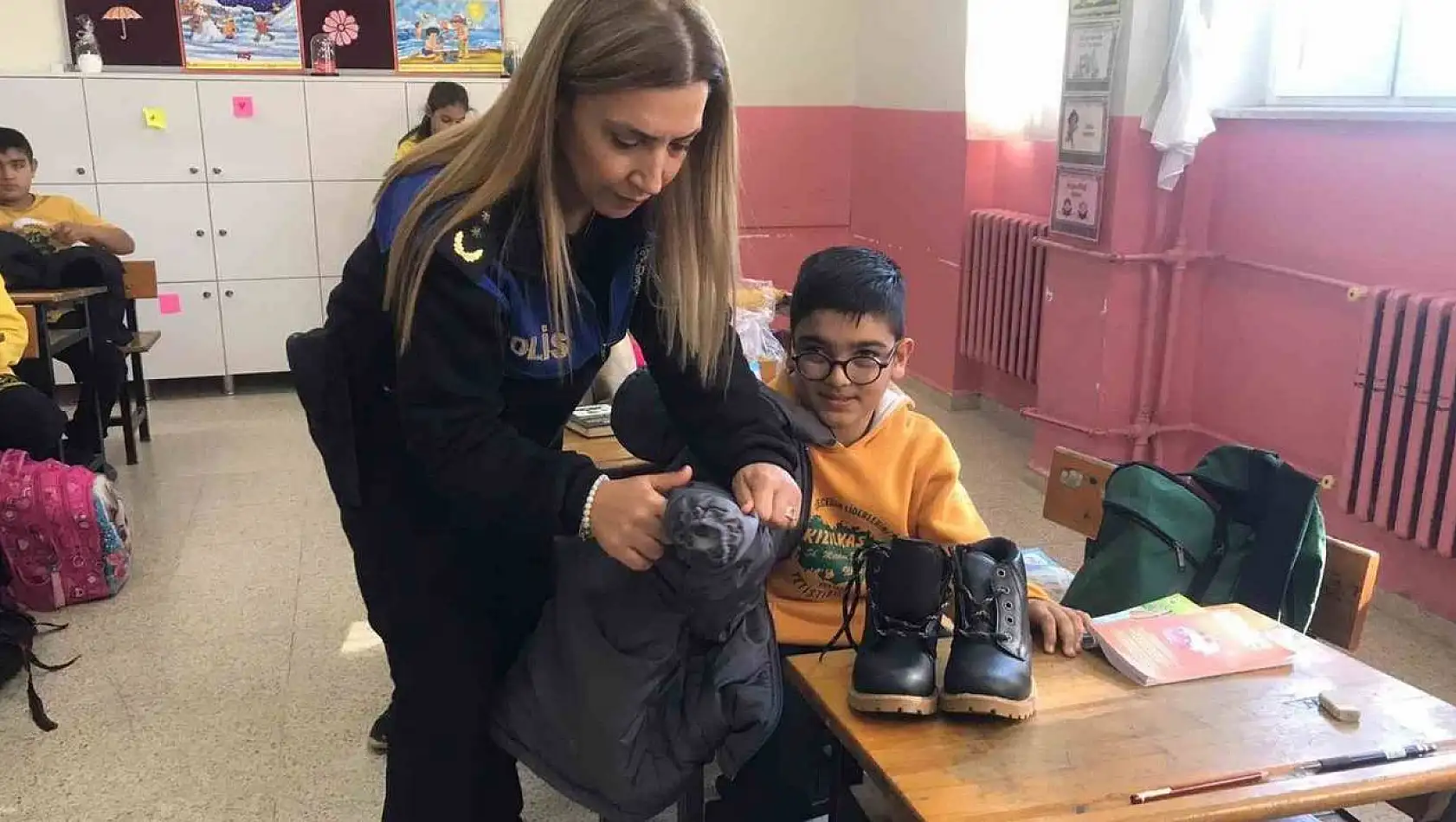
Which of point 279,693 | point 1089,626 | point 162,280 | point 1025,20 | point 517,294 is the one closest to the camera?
point 517,294

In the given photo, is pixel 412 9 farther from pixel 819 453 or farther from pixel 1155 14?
pixel 819 453

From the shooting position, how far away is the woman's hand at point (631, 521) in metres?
1.05

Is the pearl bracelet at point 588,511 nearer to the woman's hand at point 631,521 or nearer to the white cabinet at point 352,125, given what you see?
the woman's hand at point 631,521

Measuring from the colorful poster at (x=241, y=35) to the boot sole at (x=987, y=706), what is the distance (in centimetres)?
488

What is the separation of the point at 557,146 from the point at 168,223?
14.2 ft

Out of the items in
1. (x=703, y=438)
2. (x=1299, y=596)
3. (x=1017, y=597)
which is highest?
(x=703, y=438)

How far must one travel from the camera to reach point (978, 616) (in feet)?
3.82

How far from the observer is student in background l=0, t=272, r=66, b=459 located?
9.33 feet

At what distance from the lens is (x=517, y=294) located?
3.78 ft

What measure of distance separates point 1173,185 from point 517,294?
2.68m

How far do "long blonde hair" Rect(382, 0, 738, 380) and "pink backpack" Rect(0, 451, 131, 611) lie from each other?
6.57 feet

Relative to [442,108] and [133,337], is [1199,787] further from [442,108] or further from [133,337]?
[442,108]

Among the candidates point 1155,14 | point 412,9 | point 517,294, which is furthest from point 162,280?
point 517,294

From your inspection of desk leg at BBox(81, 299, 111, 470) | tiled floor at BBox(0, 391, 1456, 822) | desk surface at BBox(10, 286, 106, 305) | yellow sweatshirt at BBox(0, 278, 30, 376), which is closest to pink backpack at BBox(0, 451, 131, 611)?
tiled floor at BBox(0, 391, 1456, 822)
